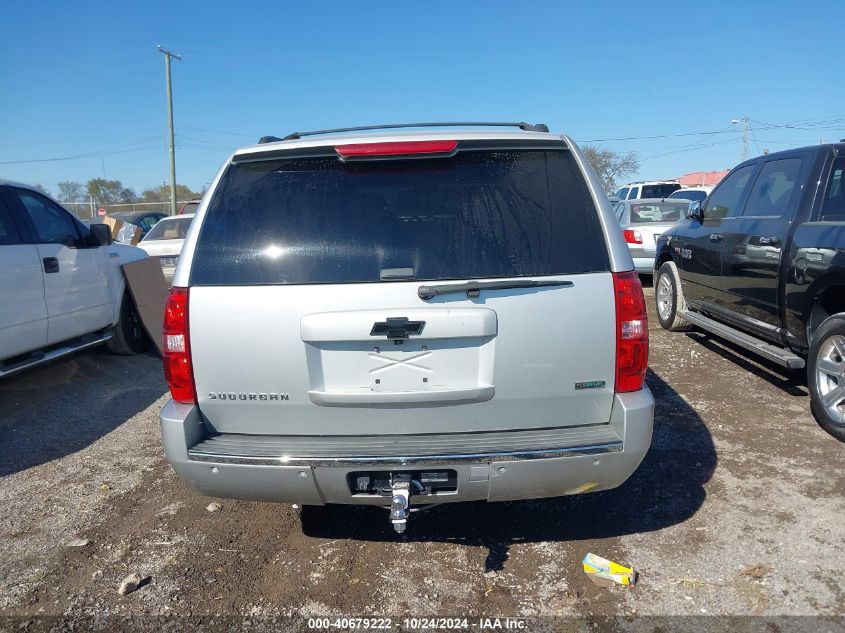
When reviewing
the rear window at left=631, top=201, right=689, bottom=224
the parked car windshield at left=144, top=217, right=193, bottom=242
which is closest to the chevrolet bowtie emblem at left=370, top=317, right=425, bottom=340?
the rear window at left=631, top=201, right=689, bottom=224

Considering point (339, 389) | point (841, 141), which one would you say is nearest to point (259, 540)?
point (339, 389)

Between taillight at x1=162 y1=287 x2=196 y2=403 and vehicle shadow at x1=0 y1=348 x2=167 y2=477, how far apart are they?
7.93ft

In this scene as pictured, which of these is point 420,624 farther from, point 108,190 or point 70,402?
point 108,190

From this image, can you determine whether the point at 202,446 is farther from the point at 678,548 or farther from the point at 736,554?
the point at 736,554

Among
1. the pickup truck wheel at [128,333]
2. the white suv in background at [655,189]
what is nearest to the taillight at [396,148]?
the pickup truck wheel at [128,333]

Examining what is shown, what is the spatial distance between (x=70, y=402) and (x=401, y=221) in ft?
14.5

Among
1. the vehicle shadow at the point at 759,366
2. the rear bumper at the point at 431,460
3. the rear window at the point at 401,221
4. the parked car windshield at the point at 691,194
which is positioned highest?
the parked car windshield at the point at 691,194

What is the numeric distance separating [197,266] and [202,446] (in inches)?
30.5

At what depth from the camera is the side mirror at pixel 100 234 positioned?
650 centimetres

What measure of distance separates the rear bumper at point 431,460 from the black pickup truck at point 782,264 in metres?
2.47

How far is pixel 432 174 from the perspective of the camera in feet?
9.23

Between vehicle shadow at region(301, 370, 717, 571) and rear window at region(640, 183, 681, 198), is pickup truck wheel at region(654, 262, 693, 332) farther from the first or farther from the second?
rear window at region(640, 183, 681, 198)

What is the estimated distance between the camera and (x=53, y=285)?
19.0ft

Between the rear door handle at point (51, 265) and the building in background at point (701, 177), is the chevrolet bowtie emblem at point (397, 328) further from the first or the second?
the building in background at point (701, 177)
